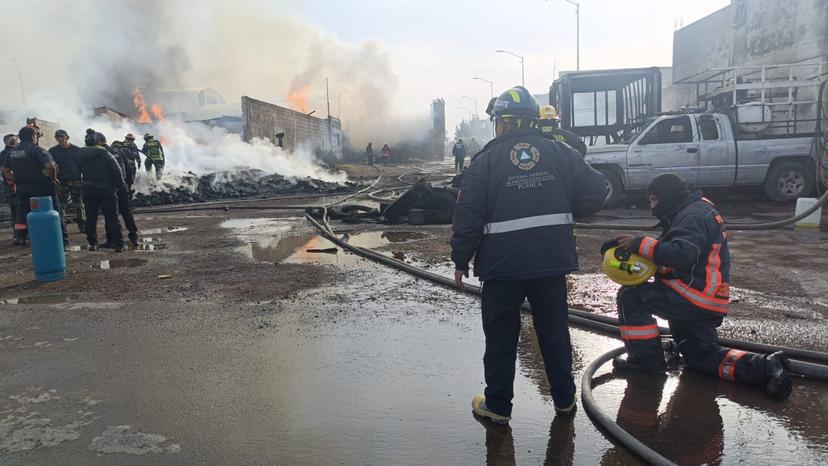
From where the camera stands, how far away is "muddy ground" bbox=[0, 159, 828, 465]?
2.73 meters

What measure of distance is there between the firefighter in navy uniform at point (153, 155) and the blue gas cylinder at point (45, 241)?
10266mm

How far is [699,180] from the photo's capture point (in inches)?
463

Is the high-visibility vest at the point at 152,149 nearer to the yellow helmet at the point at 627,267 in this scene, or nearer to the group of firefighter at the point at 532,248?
the group of firefighter at the point at 532,248

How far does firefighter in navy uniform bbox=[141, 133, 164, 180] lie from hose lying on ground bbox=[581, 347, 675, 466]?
Answer: 1569cm

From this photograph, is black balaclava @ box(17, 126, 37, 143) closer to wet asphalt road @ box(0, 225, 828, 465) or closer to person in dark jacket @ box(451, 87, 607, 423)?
wet asphalt road @ box(0, 225, 828, 465)

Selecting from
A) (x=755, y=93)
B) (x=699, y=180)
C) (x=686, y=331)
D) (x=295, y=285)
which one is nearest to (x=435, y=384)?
(x=686, y=331)

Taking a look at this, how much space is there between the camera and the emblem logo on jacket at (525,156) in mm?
2867

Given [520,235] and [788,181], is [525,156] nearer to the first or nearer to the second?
[520,235]

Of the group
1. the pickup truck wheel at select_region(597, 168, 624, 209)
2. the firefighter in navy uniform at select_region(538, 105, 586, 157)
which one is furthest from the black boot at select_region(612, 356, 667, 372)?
the pickup truck wheel at select_region(597, 168, 624, 209)

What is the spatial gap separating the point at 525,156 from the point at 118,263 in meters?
6.60

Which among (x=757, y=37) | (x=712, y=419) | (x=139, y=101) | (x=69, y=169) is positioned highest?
(x=139, y=101)

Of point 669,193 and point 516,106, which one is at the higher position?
point 516,106

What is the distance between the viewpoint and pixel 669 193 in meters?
3.54

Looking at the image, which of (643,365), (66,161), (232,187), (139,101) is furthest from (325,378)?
(139,101)
